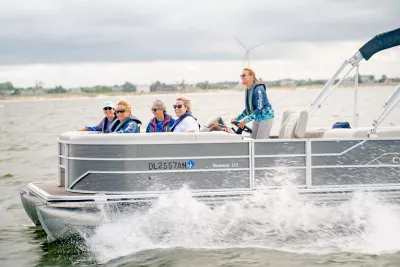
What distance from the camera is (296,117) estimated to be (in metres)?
7.95

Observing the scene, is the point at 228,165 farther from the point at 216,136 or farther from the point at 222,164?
the point at 216,136

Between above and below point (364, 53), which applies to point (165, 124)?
below

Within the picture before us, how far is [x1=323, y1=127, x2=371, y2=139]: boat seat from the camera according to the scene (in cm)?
789

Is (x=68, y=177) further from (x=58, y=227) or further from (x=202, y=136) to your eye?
(x=202, y=136)

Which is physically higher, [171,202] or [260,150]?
[260,150]

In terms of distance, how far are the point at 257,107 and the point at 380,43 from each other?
6.25 feet

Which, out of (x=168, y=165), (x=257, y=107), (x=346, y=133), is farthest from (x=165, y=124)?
(x=346, y=133)

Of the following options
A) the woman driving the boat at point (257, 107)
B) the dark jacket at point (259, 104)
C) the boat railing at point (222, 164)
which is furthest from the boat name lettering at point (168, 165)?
the dark jacket at point (259, 104)

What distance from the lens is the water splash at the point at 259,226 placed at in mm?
7398

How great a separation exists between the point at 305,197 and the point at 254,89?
57.8 inches

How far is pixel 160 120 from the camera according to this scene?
7.89 meters

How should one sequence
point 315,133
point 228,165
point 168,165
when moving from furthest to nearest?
1. point 315,133
2. point 228,165
3. point 168,165

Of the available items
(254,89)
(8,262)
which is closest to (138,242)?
(8,262)

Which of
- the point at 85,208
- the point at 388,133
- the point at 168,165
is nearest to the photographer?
the point at 85,208
